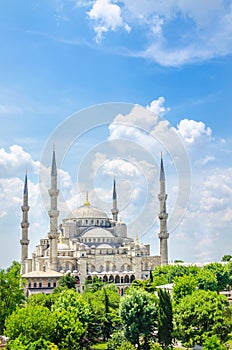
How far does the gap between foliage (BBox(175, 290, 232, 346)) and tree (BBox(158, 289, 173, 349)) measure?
48 centimetres

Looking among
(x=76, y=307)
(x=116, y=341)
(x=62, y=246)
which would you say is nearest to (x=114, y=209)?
(x=62, y=246)

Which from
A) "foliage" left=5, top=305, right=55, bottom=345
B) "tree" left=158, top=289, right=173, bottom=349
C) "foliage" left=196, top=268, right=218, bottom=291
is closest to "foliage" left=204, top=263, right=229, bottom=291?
"foliage" left=196, top=268, right=218, bottom=291

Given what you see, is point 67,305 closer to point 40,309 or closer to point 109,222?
point 40,309

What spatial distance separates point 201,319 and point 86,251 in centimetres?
3528

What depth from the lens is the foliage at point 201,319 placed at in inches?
995

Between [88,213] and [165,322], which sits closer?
[165,322]

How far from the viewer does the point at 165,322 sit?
26547mm

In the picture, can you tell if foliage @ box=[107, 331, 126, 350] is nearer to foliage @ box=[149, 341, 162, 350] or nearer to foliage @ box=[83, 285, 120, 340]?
foliage @ box=[83, 285, 120, 340]

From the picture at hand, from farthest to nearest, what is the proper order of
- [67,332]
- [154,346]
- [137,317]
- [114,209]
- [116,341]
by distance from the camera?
[114,209], [116,341], [137,317], [154,346], [67,332]

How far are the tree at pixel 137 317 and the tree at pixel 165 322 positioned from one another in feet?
1.91

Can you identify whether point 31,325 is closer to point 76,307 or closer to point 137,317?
point 76,307

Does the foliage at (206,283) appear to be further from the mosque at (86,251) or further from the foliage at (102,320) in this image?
the mosque at (86,251)

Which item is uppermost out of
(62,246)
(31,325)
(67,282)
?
(62,246)

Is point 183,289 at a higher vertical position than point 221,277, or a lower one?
lower
